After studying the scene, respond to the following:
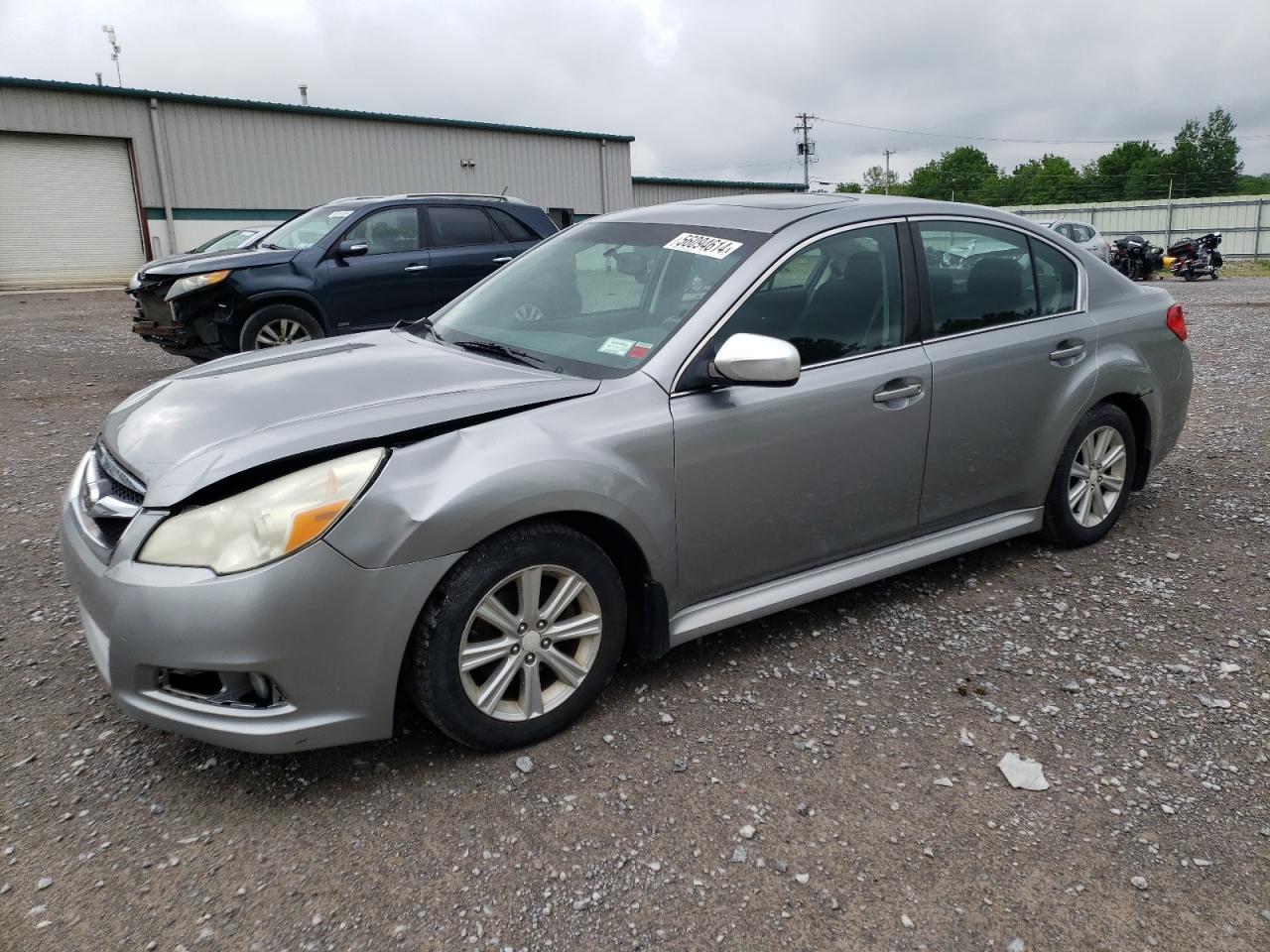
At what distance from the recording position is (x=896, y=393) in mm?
3652

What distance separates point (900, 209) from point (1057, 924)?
8.63 feet

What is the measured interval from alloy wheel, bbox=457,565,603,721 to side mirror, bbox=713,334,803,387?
0.79 meters

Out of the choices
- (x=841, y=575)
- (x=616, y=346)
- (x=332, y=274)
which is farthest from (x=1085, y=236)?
(x=616, y=346)

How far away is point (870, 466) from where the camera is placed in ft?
11.9

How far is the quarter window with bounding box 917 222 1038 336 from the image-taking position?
3896 mm

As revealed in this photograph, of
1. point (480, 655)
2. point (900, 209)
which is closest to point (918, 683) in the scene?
point (480, 655)

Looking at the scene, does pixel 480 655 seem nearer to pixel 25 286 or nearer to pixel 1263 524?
pixel 1263 524

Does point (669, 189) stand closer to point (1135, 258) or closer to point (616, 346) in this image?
point (1135, 258)

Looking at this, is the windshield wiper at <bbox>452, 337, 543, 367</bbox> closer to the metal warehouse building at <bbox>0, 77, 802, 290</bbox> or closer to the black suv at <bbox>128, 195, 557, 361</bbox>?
the black suv at <bbox>128, 195, 557, 361</bbox>

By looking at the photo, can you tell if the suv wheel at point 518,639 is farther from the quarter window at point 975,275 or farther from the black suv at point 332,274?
the black suv at point 332,274

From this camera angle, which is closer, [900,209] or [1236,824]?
[1236,824]

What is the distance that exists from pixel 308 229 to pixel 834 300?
725cm

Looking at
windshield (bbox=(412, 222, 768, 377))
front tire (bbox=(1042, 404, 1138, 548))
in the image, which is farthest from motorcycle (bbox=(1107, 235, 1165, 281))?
windshield (bbox=(412, 222, 768, 377))

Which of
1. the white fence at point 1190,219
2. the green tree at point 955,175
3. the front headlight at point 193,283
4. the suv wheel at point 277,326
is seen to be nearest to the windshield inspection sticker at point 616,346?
the suv wheel at point 277,326
